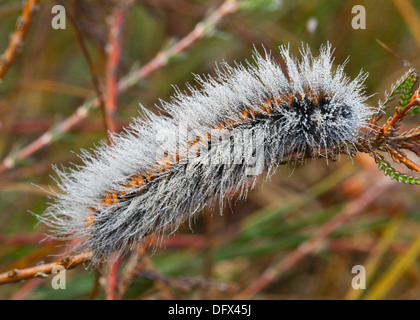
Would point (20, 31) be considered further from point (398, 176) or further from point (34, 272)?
point (398, 176)

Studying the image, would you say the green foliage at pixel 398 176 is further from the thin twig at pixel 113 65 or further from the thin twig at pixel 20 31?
the thin twig at pixel 20 31

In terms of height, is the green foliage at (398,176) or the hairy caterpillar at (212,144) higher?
the hairy caterpillar at (212,144)

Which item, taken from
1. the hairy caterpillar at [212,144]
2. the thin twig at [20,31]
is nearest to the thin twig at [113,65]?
the thin twig at [20,31]

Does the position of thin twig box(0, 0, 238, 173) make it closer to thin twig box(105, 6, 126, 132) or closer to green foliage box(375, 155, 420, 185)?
thin twig box(105, 6, 126, 132)

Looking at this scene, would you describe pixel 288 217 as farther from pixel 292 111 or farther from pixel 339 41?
pixel 292 111

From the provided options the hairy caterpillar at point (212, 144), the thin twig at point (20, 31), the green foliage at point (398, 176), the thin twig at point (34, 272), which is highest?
the thin twig at point (20, 31)

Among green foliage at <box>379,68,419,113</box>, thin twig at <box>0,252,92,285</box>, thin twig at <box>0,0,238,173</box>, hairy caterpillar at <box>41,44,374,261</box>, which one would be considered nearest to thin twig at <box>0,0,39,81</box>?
thin twig at <box>0,0,238,173</box>
